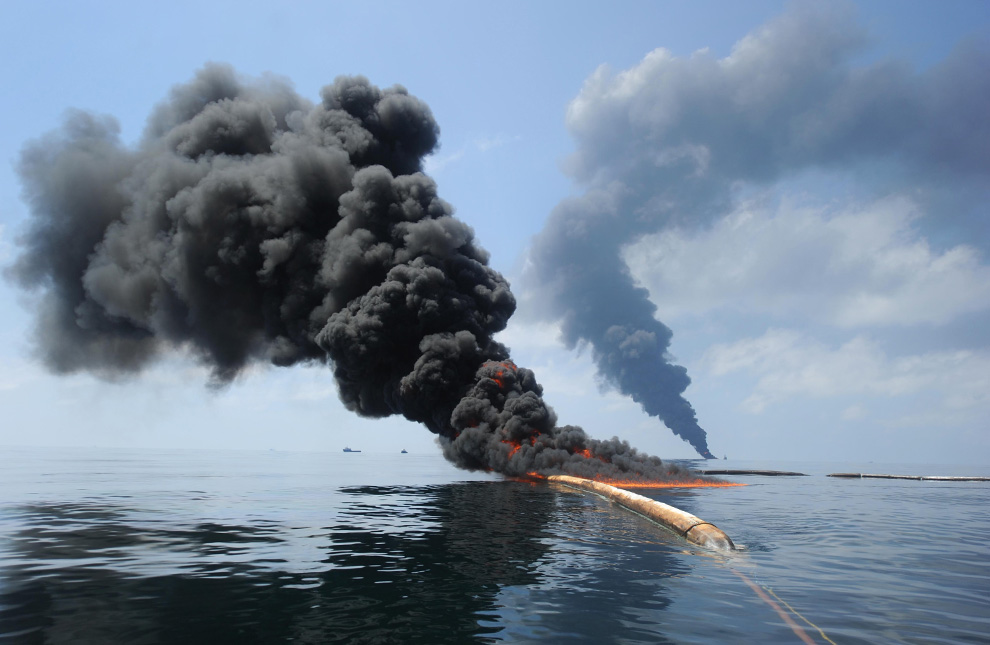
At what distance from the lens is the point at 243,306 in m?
62.1

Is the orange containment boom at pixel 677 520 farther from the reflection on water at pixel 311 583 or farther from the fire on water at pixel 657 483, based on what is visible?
the fire on water at pixel 657 483

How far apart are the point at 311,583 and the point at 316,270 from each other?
51030 mm

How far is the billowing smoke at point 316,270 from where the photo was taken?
165 ft

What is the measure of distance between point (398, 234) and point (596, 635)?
2066 inches

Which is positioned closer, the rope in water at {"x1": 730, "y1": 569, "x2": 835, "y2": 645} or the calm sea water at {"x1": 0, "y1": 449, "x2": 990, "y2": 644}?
the rope in water at {"x1": 730, "y1": 569, "x2": 835, "y2": 645}

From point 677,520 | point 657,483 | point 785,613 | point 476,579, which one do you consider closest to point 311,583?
point 476,579

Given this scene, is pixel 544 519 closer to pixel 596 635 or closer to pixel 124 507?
pixel 596 635

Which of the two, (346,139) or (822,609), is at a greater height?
(346,139)

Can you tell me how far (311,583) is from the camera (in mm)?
11945

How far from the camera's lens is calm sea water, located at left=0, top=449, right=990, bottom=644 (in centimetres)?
909

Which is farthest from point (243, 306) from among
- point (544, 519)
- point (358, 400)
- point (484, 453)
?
point (544, 519)

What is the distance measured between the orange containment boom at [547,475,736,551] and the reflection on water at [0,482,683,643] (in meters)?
1.91

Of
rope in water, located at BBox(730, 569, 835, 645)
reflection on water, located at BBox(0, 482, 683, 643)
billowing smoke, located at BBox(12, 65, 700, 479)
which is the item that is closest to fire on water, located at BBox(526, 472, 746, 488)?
billowing smoke, located at BBox(12, 65, 700, 479)

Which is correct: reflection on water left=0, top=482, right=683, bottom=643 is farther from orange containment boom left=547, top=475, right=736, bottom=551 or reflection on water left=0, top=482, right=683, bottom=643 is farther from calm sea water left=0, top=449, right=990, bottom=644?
orange containment boom left=547, top=475, right=736, bottom=551
